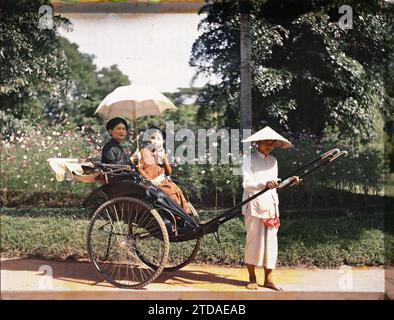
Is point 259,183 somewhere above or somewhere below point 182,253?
A: above

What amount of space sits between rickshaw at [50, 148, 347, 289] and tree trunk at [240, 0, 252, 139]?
1682mm

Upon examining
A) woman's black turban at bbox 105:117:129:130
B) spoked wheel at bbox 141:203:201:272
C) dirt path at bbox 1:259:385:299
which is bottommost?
dirt path at bbox 1:259:385:299

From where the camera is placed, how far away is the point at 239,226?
7254 millimetres

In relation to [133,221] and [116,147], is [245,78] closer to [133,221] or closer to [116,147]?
[116,147]

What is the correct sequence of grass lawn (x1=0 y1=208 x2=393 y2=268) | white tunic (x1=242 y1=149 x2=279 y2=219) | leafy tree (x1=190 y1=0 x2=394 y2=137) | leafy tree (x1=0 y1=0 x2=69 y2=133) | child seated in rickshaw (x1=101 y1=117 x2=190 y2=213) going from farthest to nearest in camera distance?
1. leafy tree (x1=190 y1=0 x2=394 y2=137)
2. leafy tree (x1=0 y1=0 x2=69 y2=133)
3. grass lawn (x1=0 y1=208 x2=393 y2=268)
4. child seated in rickshaw (x1=101 y1=117 x2=190 y2=213)
5. white tunic (x1=242 y1=149 x2=279 y2=219)

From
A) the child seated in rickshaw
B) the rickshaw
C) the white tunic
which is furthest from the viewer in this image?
the child seated in rickshaw

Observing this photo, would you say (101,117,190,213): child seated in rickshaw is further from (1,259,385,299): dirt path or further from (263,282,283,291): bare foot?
(263,282,283,291): bare foot

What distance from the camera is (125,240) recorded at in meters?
6.16

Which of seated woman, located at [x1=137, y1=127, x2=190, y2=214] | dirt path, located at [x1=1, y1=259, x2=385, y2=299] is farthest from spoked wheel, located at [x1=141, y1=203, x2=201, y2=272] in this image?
seated woman, located at [x1=137, y1=127, x2=190, y2=214]

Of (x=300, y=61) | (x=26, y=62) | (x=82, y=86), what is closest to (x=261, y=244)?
(x=300, y=61)

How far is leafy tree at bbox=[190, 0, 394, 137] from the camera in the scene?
7543 millimetres

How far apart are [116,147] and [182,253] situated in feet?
4.67
